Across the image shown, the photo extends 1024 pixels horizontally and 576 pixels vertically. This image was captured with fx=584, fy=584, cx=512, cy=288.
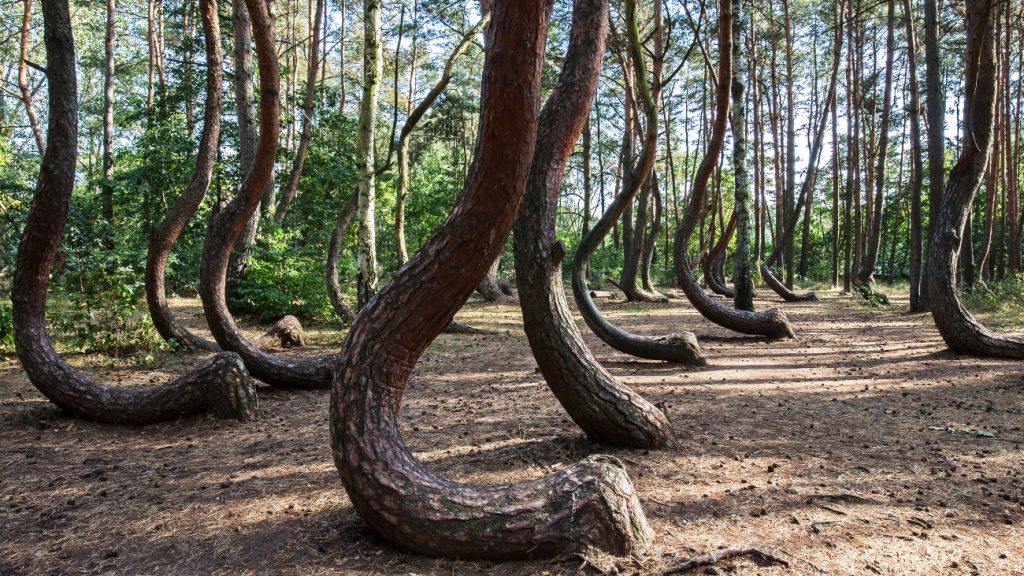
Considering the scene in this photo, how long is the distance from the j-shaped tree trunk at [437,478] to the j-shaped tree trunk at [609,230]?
3094 millimetres

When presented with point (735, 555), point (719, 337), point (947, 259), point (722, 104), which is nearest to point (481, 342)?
point (719, 337)

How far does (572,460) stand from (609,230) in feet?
10.6

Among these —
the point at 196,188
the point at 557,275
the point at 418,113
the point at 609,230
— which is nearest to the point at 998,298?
the point at 609,230

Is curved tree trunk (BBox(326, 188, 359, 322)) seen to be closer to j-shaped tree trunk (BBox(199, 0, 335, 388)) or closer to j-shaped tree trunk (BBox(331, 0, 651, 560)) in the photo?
j-shaped tree trunk (BBox(199, 0, 335, 388))

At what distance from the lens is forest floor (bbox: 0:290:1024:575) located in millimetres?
2826

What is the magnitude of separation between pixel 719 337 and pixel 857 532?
733 cm

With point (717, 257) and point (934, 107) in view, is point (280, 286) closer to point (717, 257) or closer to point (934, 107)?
point (934, 107)

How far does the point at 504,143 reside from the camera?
8.62 feet

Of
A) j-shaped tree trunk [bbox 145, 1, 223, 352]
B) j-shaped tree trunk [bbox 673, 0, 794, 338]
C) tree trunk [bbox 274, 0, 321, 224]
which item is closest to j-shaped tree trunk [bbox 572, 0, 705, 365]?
j-shaped tree trunk [bbox 673, 0, 794, 338]

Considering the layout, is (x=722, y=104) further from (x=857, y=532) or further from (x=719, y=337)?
(x=857, y=532)

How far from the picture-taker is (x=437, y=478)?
2895mm

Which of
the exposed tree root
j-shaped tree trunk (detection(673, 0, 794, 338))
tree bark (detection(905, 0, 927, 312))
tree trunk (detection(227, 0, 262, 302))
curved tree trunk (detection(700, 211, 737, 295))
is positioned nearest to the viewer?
the exposed tree root

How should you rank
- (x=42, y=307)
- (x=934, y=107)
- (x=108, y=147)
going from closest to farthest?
(x=42, y=307) < (x=934, y=107) < (x=108, y=147)

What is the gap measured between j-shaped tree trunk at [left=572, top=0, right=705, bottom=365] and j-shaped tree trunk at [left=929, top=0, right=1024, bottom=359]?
343cm
